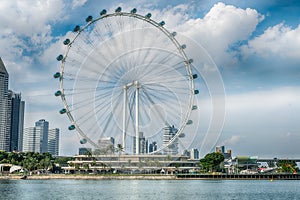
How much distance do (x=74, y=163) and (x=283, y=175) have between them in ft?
240

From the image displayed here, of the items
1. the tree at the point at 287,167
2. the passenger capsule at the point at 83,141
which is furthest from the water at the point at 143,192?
the tree at the point at 287,167

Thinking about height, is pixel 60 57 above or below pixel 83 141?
above

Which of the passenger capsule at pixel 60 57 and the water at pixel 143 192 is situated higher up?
the passenger capsule at pixel 60 57

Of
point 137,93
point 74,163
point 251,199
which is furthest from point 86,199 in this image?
point 74,163

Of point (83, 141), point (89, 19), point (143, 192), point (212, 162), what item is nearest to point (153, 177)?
point (212, 162)

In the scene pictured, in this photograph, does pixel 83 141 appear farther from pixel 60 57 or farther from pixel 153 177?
pixel 153 177

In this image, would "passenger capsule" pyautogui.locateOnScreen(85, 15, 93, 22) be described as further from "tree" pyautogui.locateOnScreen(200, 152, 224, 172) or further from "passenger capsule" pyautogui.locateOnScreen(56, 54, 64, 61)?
"tree" pyautogui.locateOnScreen(200, 152, 224, 172)

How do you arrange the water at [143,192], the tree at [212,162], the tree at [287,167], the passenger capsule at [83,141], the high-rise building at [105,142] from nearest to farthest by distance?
the water at [143,192]
the passenger capsule at [83,141]
the high-rise building at [105,142]
the tree at [212,162]
the tree at [287,167]

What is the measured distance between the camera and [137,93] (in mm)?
88188

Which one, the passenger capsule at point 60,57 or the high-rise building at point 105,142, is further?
the high-rise building at point 105,142

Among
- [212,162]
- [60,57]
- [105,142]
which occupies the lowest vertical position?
[212,162]

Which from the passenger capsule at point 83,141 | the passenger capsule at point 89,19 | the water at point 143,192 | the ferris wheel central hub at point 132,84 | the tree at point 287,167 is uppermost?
the passenger capsule at point 89,19

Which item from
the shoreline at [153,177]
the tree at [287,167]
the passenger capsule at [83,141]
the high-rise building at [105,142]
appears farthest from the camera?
the tree at [287,167]

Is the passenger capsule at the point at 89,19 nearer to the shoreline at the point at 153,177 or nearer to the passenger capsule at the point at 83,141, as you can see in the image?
the passenger capsule at the point at 83,141
